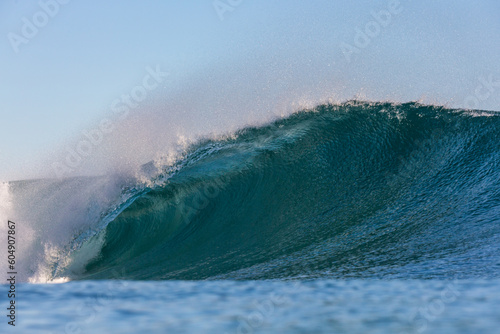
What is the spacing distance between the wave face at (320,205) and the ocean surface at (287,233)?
0.03 metres

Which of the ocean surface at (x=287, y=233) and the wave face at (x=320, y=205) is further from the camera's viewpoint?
the wave face at (x=320, y=205)

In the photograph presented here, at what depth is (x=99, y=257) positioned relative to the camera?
6316 millimetres

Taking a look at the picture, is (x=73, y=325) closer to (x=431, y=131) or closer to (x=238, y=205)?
(x=238, y=205)

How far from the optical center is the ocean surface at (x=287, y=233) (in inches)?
75.2

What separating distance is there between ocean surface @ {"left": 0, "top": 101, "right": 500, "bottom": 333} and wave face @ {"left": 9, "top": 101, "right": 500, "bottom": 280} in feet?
0.10

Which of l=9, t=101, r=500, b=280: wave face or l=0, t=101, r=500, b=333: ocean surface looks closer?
l=0, t=101, r=500, b=333: ocean surface

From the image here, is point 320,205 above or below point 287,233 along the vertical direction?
above

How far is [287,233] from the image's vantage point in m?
5.66

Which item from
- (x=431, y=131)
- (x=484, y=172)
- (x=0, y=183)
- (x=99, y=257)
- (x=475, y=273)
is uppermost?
(x=0, y=183)

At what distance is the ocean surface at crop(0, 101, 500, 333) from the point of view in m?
1.91

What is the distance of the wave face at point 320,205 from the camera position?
15.1 feet

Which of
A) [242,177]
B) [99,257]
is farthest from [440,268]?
[99,257]

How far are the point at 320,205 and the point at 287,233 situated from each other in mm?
982

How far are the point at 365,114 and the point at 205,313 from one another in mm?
7257
